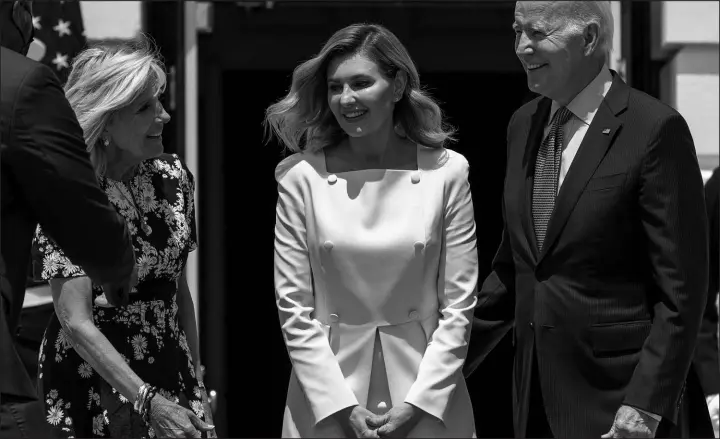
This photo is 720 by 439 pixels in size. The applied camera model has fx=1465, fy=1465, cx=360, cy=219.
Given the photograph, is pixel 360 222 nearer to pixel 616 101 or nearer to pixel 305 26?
pixel 616 101

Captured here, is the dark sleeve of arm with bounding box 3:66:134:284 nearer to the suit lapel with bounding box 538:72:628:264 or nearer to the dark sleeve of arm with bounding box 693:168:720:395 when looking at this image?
the suit lapel with bounding box 538:72:628:264

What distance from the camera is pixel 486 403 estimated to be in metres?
7.97

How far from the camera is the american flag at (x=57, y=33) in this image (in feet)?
19.5

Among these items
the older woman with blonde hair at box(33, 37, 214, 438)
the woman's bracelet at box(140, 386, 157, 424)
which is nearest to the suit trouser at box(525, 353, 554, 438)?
the older woman with blonde hair at box(33, 37, 214, 438)

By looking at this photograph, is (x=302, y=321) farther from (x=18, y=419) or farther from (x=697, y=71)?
(x=697, y=71)

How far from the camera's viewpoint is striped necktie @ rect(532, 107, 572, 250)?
387 cm

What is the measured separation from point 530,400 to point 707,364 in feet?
5.60

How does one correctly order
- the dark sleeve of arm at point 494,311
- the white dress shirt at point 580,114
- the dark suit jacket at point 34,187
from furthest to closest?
the dark sleeve of arm at point 494,311
the white dress shirt at point 580,114
the dark suit jacket at point 34,187

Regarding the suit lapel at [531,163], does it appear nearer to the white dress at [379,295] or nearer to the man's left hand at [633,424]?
the white dress at [379,295]

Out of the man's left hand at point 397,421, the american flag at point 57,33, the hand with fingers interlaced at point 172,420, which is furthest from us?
the american flag at point 57,33

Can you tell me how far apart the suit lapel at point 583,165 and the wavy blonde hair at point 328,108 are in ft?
1.17

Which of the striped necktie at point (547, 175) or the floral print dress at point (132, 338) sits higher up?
the striped necktie at point (547, 175)

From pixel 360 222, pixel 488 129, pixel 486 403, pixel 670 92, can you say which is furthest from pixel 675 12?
pixel 360 222

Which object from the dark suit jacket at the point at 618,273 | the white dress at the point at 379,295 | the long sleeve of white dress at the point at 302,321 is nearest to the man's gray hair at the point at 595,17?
the dark suit jacket at the point at 618,273
